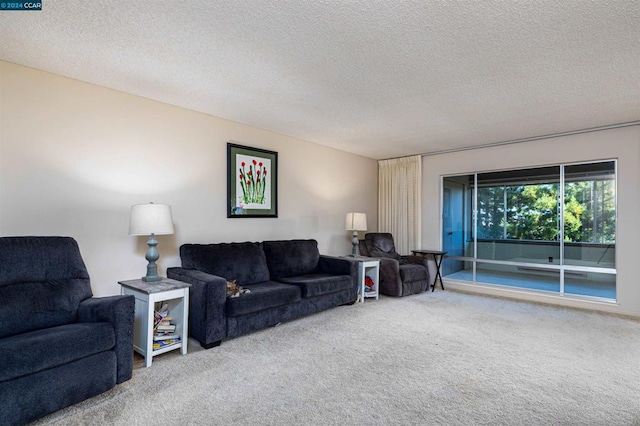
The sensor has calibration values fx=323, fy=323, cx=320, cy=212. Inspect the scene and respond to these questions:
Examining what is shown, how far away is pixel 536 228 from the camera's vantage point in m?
4.98

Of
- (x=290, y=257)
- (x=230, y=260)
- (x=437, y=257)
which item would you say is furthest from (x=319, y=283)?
(x=437, y=257)

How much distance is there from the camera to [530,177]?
16.6ft

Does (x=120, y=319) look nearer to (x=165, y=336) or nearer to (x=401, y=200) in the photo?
(x=165, y=336)

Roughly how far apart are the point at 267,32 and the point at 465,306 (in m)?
4.16

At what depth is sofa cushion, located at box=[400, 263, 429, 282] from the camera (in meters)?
4.98

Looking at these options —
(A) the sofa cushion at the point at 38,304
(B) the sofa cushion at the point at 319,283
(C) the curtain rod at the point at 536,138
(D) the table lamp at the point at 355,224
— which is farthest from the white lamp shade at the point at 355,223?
(A) the sofa cushion at the point at 38,304

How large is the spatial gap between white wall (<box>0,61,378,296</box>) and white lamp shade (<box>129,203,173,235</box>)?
0.48 meters

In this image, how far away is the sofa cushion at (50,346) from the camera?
1.72 metres

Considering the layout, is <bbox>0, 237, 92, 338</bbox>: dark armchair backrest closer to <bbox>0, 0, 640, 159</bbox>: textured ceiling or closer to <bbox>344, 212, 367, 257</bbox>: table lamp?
<bbox>0, 0, 640, 159</bbox>: textured ceiling

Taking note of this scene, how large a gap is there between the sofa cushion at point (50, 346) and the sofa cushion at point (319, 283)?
2.00m

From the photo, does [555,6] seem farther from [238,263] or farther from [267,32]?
[238,263]

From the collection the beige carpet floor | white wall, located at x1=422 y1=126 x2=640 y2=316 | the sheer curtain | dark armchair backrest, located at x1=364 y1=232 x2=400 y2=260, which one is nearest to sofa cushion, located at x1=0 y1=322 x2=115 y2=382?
the beige carpet floor

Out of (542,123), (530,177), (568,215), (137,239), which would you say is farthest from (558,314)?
(137,239)

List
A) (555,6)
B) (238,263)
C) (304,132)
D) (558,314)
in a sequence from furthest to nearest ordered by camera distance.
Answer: (304,132), (558,314), (238,263), (555,6)
